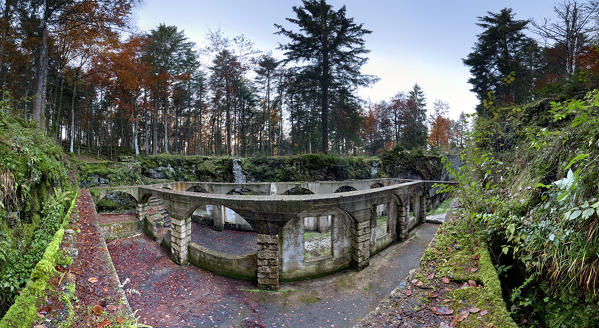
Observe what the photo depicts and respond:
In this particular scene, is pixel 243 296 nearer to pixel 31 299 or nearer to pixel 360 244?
pixel 360 244

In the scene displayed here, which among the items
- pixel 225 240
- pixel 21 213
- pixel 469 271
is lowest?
pixel 225 240

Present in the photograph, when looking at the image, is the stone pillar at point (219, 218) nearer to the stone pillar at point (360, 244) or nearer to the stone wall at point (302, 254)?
the stone wall at point (302, 254)

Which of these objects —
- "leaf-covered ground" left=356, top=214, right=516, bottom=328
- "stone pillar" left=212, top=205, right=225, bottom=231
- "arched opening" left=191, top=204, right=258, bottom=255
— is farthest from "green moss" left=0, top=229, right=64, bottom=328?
"stone pillar" left=212, top=205, right=225, bottom=231

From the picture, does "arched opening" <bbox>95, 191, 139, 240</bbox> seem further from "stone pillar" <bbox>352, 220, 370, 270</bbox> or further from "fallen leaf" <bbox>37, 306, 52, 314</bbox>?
"stone pillar" <bbox>352, 220, 370, 270</bbox>

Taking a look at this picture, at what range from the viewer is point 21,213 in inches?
173

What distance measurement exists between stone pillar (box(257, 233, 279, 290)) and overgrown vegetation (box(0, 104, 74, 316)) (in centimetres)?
475

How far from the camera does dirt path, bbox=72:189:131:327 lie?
2.38 metres

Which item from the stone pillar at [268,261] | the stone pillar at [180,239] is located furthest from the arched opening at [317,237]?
the stone pillar at [180,239]

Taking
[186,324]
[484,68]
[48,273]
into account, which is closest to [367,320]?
[48,273]

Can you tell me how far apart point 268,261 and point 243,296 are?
1231 mm

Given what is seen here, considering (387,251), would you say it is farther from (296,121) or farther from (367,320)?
(296,121)

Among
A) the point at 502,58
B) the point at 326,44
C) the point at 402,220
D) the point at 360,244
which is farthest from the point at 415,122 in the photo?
the point at 360,244

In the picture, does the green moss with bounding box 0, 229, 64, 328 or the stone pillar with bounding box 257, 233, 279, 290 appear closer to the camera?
the green moss with bounding box 0, 229, 64, 328

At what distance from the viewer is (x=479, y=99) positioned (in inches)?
812
